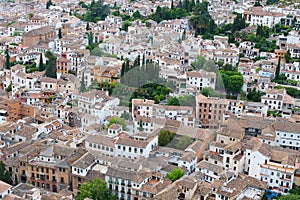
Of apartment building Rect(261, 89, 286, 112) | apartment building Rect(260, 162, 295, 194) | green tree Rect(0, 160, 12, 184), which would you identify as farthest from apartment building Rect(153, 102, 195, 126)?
green tree Rect(0, 160, 12, 184)

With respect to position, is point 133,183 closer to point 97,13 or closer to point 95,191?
point 95,191

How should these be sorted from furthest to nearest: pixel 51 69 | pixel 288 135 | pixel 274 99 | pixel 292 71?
pixel 51 69 < pixel 292 71 < pixel 274 99 < pixel 288 135

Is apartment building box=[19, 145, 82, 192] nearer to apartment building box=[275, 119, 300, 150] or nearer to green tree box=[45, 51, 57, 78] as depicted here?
apartment building box=[275, 119, 300, 150]

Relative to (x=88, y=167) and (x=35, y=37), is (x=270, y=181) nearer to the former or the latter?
(x=88, y=167)

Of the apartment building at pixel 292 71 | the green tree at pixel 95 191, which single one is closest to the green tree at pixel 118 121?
the green tree at pixel 95 191

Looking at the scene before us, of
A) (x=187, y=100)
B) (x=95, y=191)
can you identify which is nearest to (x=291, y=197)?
(x=95, y=191)

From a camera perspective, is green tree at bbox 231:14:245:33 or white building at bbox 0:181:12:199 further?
green tree at bbox 231:14:245:33
